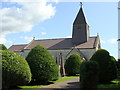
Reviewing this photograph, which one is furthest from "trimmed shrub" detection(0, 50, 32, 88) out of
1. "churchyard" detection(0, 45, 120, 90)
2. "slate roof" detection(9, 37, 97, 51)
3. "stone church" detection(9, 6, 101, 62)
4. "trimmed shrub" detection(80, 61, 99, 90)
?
"slate roof" detection(9, 37, 97, 51)

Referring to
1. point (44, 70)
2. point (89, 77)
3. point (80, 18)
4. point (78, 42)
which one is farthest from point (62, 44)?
point (89, 77)

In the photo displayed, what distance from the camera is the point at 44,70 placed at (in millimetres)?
15469

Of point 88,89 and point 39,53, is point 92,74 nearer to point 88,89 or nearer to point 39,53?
point 88,89

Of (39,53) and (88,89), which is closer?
(88,89)

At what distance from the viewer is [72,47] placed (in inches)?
1929

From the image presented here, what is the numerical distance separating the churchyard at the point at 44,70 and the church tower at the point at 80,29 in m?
33.7

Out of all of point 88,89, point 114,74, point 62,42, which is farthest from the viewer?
point 62,42

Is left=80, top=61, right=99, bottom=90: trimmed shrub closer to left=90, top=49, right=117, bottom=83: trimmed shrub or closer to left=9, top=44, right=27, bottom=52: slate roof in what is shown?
left=90, top=49, right=117, bottom=83: trimmed shrub

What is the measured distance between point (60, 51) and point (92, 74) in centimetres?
3867

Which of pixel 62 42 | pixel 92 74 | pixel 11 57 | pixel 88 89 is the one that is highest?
pixel 62 42

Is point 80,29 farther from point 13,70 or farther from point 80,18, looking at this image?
point 13,70

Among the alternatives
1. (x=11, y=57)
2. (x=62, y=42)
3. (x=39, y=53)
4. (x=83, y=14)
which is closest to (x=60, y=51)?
(x=62, y=42)

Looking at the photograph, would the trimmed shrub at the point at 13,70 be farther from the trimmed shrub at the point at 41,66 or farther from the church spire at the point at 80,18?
the church spire at the point at 80,18

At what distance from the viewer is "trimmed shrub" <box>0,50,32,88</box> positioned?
1172cm
